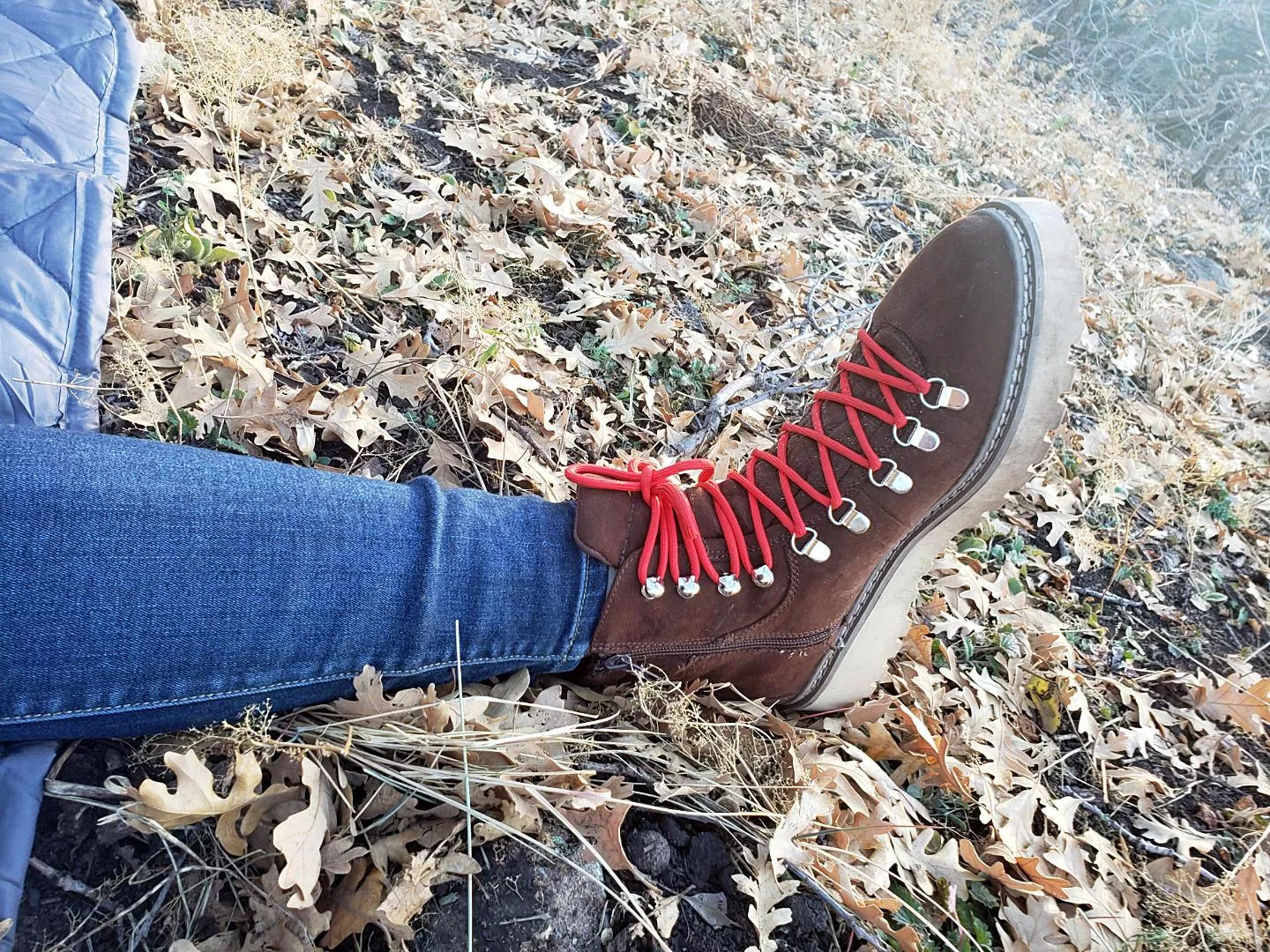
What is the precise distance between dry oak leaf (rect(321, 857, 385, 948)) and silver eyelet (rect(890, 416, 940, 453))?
3.81 ft

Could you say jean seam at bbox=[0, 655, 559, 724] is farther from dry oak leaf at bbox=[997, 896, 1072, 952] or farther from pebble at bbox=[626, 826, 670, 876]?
dry oak leaf at bbox=[997, 896, 1072, 952]

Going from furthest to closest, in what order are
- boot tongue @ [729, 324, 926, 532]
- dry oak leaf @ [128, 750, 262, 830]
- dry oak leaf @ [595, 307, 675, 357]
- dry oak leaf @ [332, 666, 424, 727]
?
1. dry oak leaf @ [595, 307, 675, 357]
2. boot tongue @ [729, 324, 926, 532]
3. dry oak leaf @ [332, 666, 424, 727]
4. dry oak leaf @ [128, 750, 262, 830]

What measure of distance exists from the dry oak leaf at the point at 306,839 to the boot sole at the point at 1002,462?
0.89 m

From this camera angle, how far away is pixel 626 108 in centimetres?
320

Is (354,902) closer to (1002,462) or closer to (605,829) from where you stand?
(605,829)

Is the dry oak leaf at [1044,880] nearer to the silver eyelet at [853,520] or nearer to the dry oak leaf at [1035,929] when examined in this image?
the dry oak leaf at [1035,929]

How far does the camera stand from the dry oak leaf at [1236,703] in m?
1.90

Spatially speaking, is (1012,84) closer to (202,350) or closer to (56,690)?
(202,350)

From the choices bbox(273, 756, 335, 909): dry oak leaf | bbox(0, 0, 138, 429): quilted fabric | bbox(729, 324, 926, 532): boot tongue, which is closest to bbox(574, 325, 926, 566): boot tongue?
bbox(729, 324, 926, 532): boot tongue

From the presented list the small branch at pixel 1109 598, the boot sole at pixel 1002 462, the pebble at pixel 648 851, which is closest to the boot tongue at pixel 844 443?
the boot sole at pixel 1002 462

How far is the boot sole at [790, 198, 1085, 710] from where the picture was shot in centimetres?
132

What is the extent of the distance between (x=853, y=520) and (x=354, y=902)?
104 cm

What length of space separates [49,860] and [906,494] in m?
1.46

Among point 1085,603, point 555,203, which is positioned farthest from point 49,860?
point 1085,603
